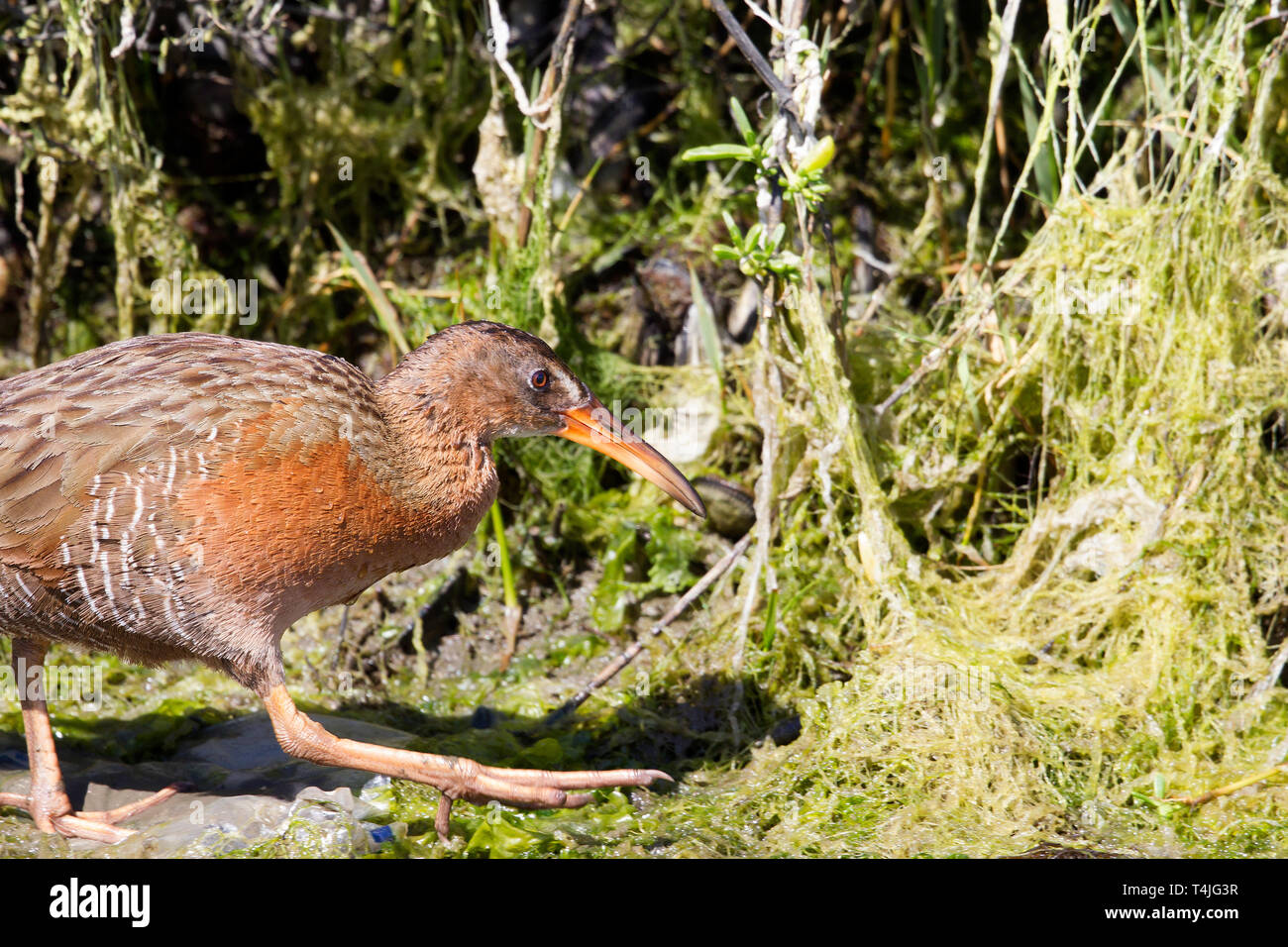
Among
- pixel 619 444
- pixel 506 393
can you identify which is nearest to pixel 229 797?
pixel 506 393

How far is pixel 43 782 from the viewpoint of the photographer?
12.1 ft

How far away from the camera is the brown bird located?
10.6 feet

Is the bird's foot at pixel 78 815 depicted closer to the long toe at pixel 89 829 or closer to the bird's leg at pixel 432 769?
the long toe at pixel 89 829

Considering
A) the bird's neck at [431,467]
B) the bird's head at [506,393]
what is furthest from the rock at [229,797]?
the bird's head at [506,393]

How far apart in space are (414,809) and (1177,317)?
295 cm

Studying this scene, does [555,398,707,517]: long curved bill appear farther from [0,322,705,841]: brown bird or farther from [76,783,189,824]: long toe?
[76,783,189,824]: long toe

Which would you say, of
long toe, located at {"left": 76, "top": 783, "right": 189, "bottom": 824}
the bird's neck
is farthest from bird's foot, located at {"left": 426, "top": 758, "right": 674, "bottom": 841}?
long toe, located at {"left": 76, "top": 783, "right": 189, "bottom": 824}

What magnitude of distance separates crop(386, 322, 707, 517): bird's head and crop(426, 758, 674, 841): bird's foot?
809 millimetres

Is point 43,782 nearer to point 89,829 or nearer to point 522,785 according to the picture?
point 89,829

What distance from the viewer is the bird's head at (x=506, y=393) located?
3.61 metres

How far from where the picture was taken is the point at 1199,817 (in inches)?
141

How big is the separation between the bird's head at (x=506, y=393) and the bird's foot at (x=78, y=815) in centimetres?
136

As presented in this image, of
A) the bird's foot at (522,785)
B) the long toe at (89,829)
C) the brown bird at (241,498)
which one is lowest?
the long toe at (89,829)

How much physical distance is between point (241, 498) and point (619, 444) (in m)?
1.12
